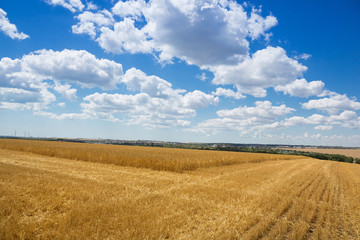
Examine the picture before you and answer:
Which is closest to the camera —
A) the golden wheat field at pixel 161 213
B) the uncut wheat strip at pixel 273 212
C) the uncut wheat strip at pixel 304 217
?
the golden wheat field at pixel 161 213

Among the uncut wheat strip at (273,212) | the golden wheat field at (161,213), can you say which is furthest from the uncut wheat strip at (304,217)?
the uncut wheat strip at (273,212)

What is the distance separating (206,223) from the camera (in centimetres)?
608

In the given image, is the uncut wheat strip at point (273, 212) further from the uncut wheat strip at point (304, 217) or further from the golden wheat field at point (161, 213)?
the uncut wheat strip at point (304, 217)

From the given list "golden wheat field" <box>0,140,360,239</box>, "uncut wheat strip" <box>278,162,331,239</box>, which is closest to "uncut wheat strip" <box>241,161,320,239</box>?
"golden wheat field" <box>0,140,360,239</box>

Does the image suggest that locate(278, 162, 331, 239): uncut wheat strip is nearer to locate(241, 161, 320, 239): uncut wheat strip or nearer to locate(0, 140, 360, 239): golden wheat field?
locate(0, 140, 360, 239): golden wheat field

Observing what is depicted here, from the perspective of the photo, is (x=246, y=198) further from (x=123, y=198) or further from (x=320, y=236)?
(x=123, y=198)

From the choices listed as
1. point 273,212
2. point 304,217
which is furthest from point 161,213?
point 304,217

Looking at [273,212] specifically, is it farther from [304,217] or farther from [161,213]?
[161,213]

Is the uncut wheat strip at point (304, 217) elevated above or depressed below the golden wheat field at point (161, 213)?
below

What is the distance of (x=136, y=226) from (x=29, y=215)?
3358mm

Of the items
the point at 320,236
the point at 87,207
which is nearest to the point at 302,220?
the point at 320,236

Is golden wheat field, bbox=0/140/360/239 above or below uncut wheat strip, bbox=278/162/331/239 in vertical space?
above

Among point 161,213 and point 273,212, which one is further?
point 273,212

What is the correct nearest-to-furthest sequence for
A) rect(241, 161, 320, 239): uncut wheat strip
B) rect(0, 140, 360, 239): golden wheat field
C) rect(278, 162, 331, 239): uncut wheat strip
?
rect(0, 140, 360, 239): golden wheat field
rect(241, 161, 320, 239): uncut wheat strip
rect(278, 162, 331, 239): uncut wheat strip
